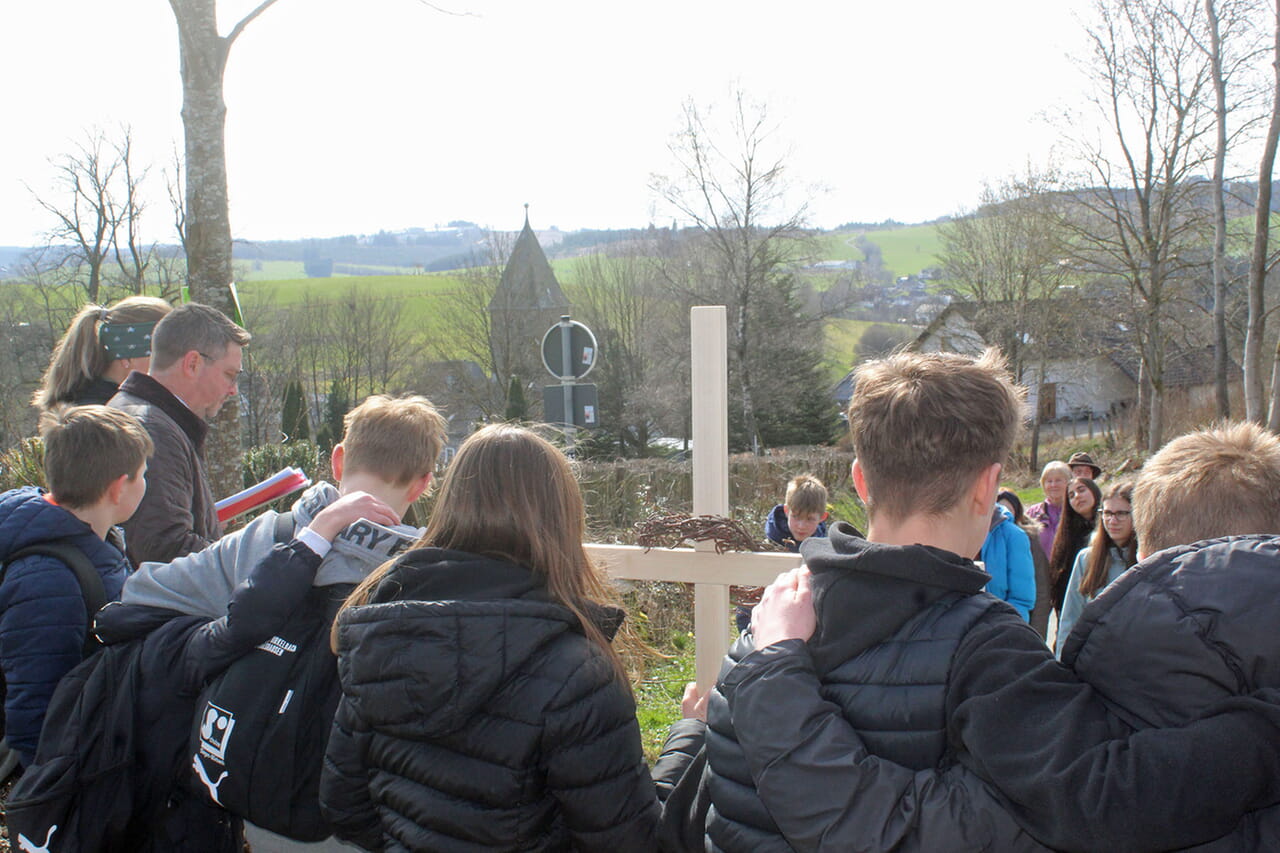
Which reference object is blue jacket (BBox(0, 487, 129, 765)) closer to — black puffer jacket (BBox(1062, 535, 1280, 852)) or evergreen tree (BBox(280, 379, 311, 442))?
black puffer jacket (BBox(1062, 535, 1280, 852))

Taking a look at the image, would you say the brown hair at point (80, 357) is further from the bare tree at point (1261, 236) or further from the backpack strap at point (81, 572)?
the bare tree at point (1261, 236)

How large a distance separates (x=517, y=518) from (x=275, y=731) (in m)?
0.68

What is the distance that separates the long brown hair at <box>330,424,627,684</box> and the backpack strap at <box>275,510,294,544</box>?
1.15ft

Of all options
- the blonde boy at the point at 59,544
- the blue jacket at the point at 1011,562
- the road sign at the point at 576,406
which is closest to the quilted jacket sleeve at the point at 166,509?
the blonde boy at the point at 59,544

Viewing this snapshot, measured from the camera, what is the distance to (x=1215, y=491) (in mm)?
1396

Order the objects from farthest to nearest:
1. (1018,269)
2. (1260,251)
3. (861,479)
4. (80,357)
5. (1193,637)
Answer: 1. (1018,269)
2. (1260,251)
3. (80,357)
4. (861,479)
5. (1193,637)

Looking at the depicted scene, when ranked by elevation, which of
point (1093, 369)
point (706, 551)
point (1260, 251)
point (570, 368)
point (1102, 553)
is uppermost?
point (1260, 251)

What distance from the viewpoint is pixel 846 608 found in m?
1.32

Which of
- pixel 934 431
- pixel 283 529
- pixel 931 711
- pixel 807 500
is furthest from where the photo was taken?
pixel 807 500

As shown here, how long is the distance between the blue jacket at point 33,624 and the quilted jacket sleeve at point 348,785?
34.0 inches

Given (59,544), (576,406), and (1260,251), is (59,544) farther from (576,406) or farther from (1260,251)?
(1260,251)

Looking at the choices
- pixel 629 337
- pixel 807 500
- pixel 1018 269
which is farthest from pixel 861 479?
pixel 629 337

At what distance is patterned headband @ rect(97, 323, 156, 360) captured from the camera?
3264 millimetres

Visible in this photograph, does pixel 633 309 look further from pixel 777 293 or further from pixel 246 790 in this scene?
pixel 246 790
